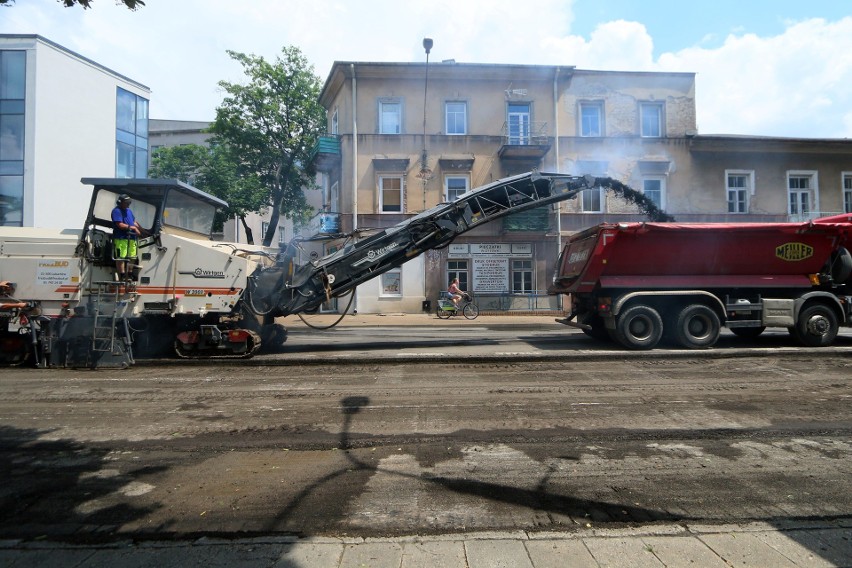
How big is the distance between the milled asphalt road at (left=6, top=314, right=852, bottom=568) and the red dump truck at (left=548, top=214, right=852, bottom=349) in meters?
7.15

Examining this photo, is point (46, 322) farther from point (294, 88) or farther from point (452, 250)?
point (294, 88)

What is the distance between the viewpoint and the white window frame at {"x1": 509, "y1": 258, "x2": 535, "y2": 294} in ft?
79.6

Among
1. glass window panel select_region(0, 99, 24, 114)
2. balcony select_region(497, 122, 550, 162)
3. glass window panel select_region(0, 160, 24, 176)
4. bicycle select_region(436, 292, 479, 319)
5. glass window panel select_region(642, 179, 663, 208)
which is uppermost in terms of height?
glass window panel select_region(0, 99, 24, 114)

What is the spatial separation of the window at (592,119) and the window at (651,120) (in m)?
1.93

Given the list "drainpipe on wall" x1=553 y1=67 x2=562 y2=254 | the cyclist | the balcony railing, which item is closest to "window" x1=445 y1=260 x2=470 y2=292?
the cyclist

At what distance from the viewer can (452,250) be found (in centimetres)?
2416

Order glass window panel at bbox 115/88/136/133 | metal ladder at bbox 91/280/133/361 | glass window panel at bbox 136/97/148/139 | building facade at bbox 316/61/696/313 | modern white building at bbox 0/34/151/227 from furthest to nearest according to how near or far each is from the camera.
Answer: glass window panel at bbox 136/97/148/139 < glass window panel at bbox 115/88/136/133 < modern white building at bbox 0/34/151/227 < building facade at bbox 316/61/696/313 < metal ladder at bbox 91/280/133/361

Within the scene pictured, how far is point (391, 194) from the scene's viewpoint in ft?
78.8

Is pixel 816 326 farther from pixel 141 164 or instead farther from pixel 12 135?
pixel 141 164

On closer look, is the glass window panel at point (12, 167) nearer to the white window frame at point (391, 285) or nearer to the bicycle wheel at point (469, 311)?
the white window frame at point (391, 285)

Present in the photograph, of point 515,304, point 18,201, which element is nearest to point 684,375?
point 515,304

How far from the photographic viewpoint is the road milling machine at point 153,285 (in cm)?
878

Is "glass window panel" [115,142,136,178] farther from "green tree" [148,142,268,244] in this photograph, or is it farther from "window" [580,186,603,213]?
"window" [580,186,603,213]

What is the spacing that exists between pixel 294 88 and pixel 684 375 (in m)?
22.9
